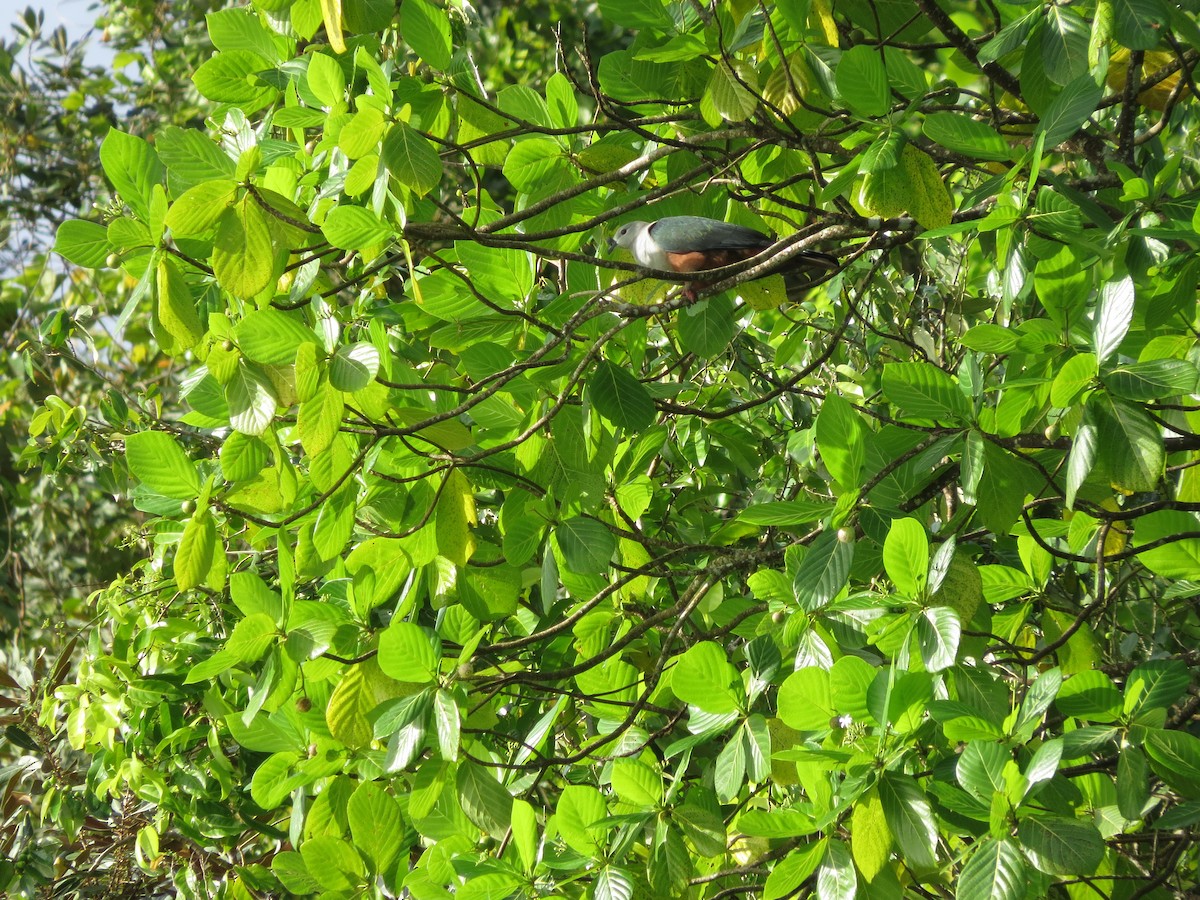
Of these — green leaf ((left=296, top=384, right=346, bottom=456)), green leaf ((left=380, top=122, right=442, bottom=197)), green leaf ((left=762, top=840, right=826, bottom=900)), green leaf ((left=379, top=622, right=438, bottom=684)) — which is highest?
green leaf ((left=380, top=122, right=442, bottom=197))

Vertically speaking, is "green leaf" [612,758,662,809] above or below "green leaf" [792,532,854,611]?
below

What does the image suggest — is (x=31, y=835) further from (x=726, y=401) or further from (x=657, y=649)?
(x=726, y=401)

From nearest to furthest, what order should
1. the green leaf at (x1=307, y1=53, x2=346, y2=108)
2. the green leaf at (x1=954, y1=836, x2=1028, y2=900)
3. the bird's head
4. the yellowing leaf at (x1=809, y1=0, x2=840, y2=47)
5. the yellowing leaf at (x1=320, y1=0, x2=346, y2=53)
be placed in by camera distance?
the green leaf at (x1=954, y1=836, x2=1028, y2=900) → the green leaf at (x1=307, y1=53, x2=346, y2=108) → the yellowing leaf at (x1=320, y1=0, x2=346, y2=53) → the yellowing leaf at (x1=809, y1=0, x2=840, y2=47) → the bird's head

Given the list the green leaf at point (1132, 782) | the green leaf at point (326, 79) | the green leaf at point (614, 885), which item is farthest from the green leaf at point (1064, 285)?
the green leaf at point (326, 79)

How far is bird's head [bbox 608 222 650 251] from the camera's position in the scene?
8.13 feet

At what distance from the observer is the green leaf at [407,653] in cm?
167

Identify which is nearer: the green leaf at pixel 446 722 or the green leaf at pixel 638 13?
the green leaf at pixel 446 722

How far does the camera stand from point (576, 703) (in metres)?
2.30

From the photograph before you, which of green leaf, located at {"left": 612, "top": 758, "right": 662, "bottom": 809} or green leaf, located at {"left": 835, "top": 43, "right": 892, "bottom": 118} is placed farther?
green leaf, located at {"left": 612, "top": 758, "right": 662, "bottom": 809}

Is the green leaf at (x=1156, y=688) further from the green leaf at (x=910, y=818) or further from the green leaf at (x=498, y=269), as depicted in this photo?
the green leaf at (x=498, y=269)

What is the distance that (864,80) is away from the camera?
1.60 meters

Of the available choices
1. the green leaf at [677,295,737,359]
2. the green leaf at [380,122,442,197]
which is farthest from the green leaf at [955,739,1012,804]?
the green leaf at [380,122,442,197]

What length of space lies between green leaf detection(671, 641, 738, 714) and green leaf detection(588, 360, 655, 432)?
1.34 ft

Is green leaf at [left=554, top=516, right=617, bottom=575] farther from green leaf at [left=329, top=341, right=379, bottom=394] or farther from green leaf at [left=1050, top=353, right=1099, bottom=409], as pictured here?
green leaf at [left=1050, top=353, right=1099, bottom=409]
